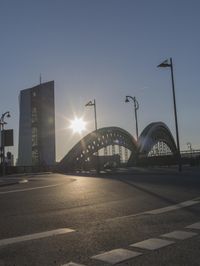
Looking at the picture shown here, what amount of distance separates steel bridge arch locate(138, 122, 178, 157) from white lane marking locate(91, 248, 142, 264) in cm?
9347

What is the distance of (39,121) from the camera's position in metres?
134

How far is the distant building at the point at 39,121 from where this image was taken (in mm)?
132375

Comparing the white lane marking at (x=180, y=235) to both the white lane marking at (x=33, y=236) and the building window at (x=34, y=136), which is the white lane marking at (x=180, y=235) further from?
the building window at (x=34, y=136)

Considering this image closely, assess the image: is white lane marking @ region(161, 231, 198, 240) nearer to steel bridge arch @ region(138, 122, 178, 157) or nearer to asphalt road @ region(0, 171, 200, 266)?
asphalt road @ region(0, 171, 200, 266)

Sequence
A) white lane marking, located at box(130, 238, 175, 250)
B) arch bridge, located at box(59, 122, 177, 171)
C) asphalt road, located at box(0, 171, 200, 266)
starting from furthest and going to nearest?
arch bridge, located at box(59, 122, 177, 171) < white lane marking, located at box(130, 238, 175, 250) < asphalt road, located at box(0, 171, 200, 266)

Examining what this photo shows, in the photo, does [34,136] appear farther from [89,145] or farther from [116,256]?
[116,256]

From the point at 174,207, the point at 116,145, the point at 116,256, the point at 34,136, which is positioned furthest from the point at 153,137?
the point at 116,256

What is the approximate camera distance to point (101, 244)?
26.7ft

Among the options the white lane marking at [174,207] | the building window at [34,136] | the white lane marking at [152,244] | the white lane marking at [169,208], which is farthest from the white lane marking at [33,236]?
the building window at [34,136]

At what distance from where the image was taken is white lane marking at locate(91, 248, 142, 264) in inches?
272

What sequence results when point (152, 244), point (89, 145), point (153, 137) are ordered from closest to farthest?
point (152, 244) → point (89, 145) → point (153, 137)

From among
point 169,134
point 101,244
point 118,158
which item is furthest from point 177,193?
point 169,134

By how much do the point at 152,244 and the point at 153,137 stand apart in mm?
122265

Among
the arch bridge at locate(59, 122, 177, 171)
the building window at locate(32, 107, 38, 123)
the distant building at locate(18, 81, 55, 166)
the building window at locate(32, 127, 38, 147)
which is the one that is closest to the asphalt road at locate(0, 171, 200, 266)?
the arch bridge at locate(59, 122, 177, 171)
